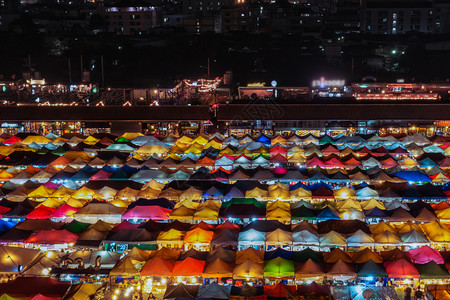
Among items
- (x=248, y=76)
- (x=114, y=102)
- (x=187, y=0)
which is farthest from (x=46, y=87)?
(x=187, y=0)

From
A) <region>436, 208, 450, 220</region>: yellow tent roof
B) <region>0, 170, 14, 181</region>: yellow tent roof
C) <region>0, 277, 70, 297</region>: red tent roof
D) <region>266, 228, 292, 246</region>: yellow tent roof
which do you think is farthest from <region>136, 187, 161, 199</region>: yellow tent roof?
<region>436, 208, 450, 220</region>: yellow tent roof

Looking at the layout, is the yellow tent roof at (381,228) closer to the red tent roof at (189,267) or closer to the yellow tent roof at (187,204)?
the red tent roof at (189,267)

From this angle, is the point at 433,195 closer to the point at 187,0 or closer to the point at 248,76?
the point at 248,76

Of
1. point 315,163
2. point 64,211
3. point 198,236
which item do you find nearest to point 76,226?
point 64,211

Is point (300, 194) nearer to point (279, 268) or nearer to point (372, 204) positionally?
point (372, 204)

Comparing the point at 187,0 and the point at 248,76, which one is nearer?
the point at 248,76

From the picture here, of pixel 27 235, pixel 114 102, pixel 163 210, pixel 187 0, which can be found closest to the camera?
pixel 27 235
